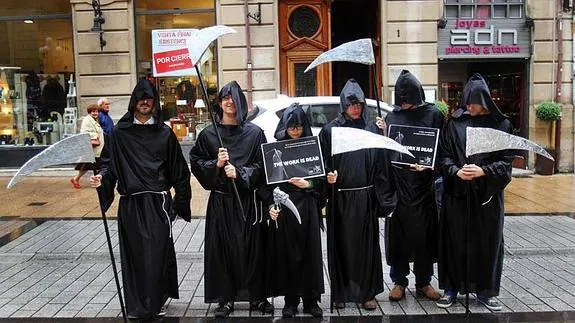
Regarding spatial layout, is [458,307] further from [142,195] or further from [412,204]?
[142,195]

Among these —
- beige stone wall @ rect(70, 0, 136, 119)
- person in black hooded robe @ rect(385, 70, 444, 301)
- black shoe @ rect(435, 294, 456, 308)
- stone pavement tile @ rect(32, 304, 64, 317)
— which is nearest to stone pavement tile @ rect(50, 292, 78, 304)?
stone pavement tile @ rect(32, 304, 64, 317)

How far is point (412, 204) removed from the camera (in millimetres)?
5570

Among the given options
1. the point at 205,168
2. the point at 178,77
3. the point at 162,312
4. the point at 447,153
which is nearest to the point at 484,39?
the point at 178,77

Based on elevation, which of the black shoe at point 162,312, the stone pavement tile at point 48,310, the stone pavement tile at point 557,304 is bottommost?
the stone pavement tile at point 557,304

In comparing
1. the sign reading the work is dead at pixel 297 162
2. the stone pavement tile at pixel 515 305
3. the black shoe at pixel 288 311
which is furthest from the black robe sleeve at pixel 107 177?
the stone pavement tile at pixel 515 305

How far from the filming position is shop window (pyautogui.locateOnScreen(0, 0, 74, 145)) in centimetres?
1501

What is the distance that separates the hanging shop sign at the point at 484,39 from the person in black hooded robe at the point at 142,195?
34.0ft

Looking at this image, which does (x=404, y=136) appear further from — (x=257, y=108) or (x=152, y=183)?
(x=257, y=108)

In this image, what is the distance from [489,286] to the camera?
18.0ft

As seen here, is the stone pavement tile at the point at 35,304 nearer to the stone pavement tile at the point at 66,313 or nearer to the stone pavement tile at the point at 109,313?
the stone pavement tile at the point at 66,313

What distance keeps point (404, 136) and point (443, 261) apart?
122 cm

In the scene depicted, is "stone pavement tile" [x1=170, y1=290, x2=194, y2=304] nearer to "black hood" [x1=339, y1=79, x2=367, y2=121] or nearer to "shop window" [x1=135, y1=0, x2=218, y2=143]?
"black hood" [x1=339, y1=79, x2=367, y2=121]

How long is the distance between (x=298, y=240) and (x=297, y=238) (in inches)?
0.8

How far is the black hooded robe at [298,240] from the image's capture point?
17.4 feet
